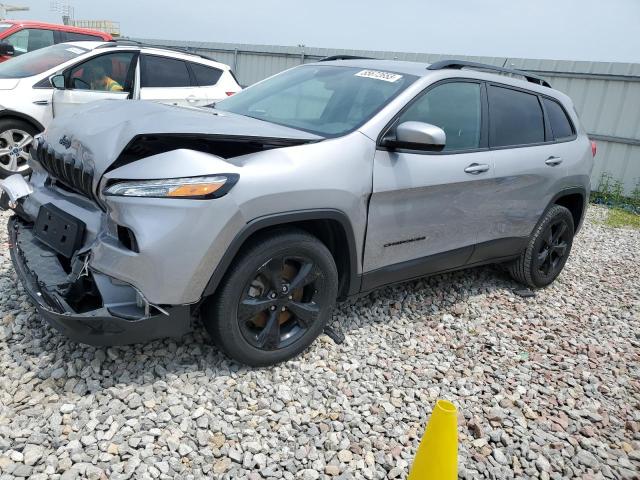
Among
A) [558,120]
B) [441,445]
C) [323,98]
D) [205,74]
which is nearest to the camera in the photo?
[441,445]

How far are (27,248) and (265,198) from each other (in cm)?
140

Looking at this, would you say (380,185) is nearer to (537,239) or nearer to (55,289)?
(55,289)

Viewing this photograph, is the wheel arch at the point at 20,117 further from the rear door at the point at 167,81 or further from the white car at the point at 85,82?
the rear door at the point at 167,81

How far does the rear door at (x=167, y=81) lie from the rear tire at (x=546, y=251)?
4.18m

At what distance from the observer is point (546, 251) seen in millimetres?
4676

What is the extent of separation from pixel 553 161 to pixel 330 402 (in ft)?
9.27

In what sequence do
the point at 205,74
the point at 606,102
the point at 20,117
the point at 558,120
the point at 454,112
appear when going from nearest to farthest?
1. the point at 454,112
2. the point at 558,120
3. the point at 20,117
4. the point at 205,74
5. the point at 606,102

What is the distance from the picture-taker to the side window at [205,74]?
7.00 meters

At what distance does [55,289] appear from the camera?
8.21ft

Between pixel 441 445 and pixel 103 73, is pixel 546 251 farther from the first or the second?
pixel 103 73

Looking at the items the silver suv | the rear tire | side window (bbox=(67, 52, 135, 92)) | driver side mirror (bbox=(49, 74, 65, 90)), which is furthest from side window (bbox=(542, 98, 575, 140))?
driver side mirror (bbox=(49, 74, 65, 90))

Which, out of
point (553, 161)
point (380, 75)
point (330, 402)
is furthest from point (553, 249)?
point (330, 402)

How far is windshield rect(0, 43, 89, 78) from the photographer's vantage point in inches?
235

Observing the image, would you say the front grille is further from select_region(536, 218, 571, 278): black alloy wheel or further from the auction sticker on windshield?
select_region(536, 218, 571, 278): black alloy wheel
